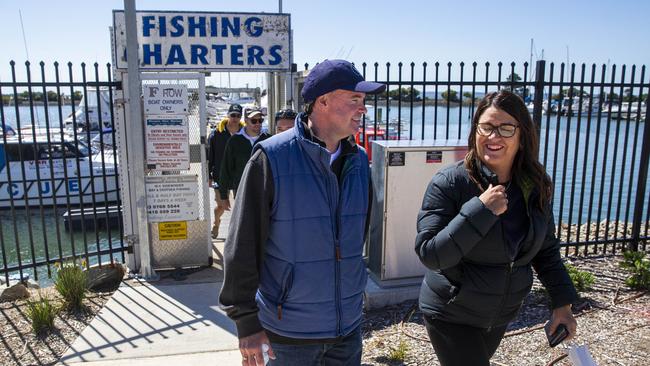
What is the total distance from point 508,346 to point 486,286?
1.92m

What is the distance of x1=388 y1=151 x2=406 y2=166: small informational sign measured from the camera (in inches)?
183

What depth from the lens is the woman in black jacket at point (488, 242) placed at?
92.3 inches

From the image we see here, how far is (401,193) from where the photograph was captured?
187 inches

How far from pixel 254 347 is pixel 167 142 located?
13.0ft

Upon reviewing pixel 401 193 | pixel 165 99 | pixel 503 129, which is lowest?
pixel 401 193

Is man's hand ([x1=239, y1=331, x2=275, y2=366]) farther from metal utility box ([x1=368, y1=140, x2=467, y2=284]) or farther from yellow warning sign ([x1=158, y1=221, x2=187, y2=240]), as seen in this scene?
yellow warning sign ([x1=158, y1=221, x2=187, y2=240])

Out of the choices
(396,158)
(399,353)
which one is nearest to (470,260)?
(399,353)

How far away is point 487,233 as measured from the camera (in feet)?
7.56

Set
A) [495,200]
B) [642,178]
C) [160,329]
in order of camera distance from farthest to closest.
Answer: [642,178] < [160,329] < [495,200]

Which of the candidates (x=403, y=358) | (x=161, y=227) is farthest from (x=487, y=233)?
(x=161, y=227)

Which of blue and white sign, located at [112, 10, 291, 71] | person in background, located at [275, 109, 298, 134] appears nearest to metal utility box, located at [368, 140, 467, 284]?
person in background, located at [275, 109, 298, 134]

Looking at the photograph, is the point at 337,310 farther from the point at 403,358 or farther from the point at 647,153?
the point at 647,153

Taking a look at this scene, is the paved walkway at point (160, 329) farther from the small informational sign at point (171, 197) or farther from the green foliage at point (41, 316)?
the small informational sign at point (171, 197)

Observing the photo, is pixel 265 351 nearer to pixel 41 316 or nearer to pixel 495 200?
pixel 495 200
